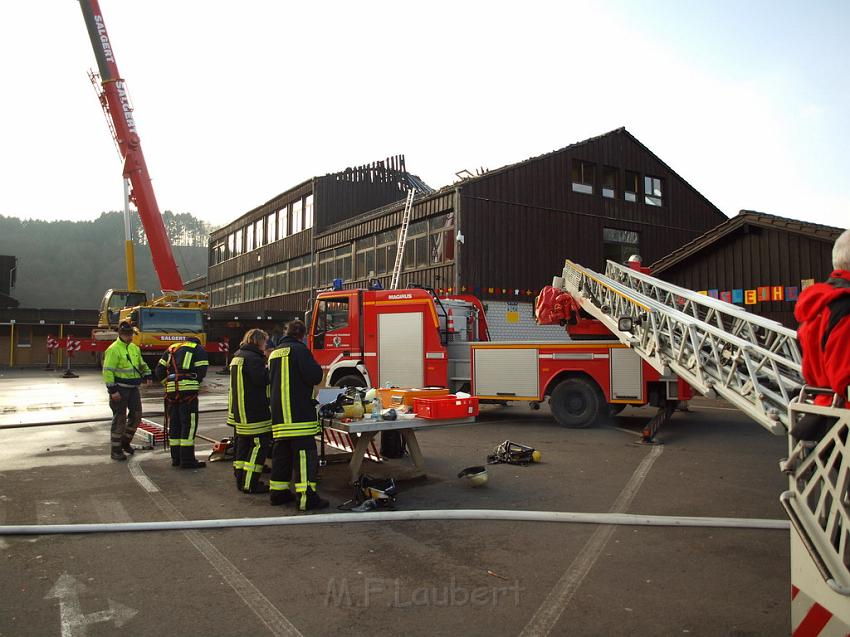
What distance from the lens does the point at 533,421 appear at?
11.4 m

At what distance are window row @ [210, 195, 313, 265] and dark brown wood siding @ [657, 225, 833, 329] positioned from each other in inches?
727

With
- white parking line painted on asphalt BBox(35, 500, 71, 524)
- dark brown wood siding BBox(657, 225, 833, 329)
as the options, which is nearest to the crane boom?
dark brown wood siding BBox(657, 225, 833, 329)

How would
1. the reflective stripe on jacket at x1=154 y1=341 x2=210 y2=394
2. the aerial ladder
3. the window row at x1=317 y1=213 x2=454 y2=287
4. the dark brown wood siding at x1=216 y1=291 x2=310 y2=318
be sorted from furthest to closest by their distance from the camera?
1. the dark brown wood siding at x1=216 y1=291 x2=310 y2=318
2. the window row at x1=317 y1=213 x2=454 y2=287
3. the reflective stripe on jacket at x1=154 y1=341 x2=210 y2=394
4. the aerial ladder

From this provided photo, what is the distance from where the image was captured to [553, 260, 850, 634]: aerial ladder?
8.10 feet

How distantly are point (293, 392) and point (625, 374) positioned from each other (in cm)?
610

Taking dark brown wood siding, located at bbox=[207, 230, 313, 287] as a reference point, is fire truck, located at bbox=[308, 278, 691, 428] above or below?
below

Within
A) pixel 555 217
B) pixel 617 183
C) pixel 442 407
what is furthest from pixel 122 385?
pixel 617 183

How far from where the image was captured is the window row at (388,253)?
66.8ft

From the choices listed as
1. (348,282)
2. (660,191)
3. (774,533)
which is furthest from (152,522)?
(660,191)

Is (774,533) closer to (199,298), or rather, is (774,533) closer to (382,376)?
(382,376)

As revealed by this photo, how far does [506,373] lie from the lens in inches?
428

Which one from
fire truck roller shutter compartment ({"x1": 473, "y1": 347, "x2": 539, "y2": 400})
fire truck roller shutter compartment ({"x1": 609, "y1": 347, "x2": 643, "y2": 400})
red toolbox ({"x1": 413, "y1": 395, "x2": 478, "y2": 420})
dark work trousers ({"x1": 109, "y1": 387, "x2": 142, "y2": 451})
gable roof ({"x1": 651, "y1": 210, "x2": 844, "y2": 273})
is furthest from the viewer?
gable roof ({"x1": 651, "y1": 210, "x2": 844, "y2": 273})

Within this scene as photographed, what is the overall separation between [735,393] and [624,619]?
354cm

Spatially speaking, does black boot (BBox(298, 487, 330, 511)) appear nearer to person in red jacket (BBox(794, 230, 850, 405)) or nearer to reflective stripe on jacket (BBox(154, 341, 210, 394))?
reflective stripe on jacket (BBox(154, 341, 210, 394))
